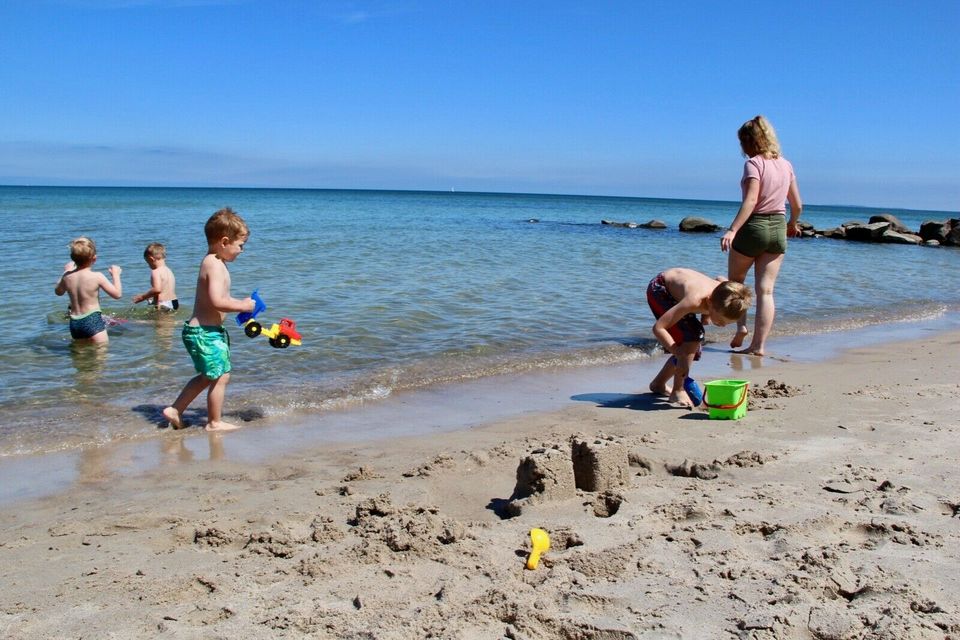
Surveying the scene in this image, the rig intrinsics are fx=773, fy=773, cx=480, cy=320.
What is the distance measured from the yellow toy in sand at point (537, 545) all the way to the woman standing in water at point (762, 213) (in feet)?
13.4

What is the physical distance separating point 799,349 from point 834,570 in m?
5.50

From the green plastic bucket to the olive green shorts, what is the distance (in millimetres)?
2411

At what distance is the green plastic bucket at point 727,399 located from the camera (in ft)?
15.8

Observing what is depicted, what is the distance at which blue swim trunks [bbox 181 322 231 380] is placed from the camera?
5.00 meters

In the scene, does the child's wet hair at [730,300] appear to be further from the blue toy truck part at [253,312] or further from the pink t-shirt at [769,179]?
the blue toy truck part at [253,312]

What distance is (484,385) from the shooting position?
6176 millimetres

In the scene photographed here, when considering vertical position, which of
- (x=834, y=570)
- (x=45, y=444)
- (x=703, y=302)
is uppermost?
(x=703, y=302)

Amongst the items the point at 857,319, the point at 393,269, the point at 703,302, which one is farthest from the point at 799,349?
the point at 393,269

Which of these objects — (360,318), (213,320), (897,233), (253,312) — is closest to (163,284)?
(360,318)

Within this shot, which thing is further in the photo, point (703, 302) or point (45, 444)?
point (703, 302)

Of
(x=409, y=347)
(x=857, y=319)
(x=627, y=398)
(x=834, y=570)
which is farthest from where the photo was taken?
(x=857, y=319)

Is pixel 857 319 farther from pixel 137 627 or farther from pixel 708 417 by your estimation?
pixel 137 627

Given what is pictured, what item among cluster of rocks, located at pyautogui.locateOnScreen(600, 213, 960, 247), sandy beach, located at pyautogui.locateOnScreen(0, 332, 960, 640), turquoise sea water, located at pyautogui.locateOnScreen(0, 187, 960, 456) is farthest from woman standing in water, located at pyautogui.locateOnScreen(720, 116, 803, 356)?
cluster of rocks, located at pyautogui.locateOnScreen(600, 213, 960, 247)

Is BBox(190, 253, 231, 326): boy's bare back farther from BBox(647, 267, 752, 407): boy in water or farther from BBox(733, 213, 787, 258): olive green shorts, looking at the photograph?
BBox(733, 213, 787, 258): olive green shorts
